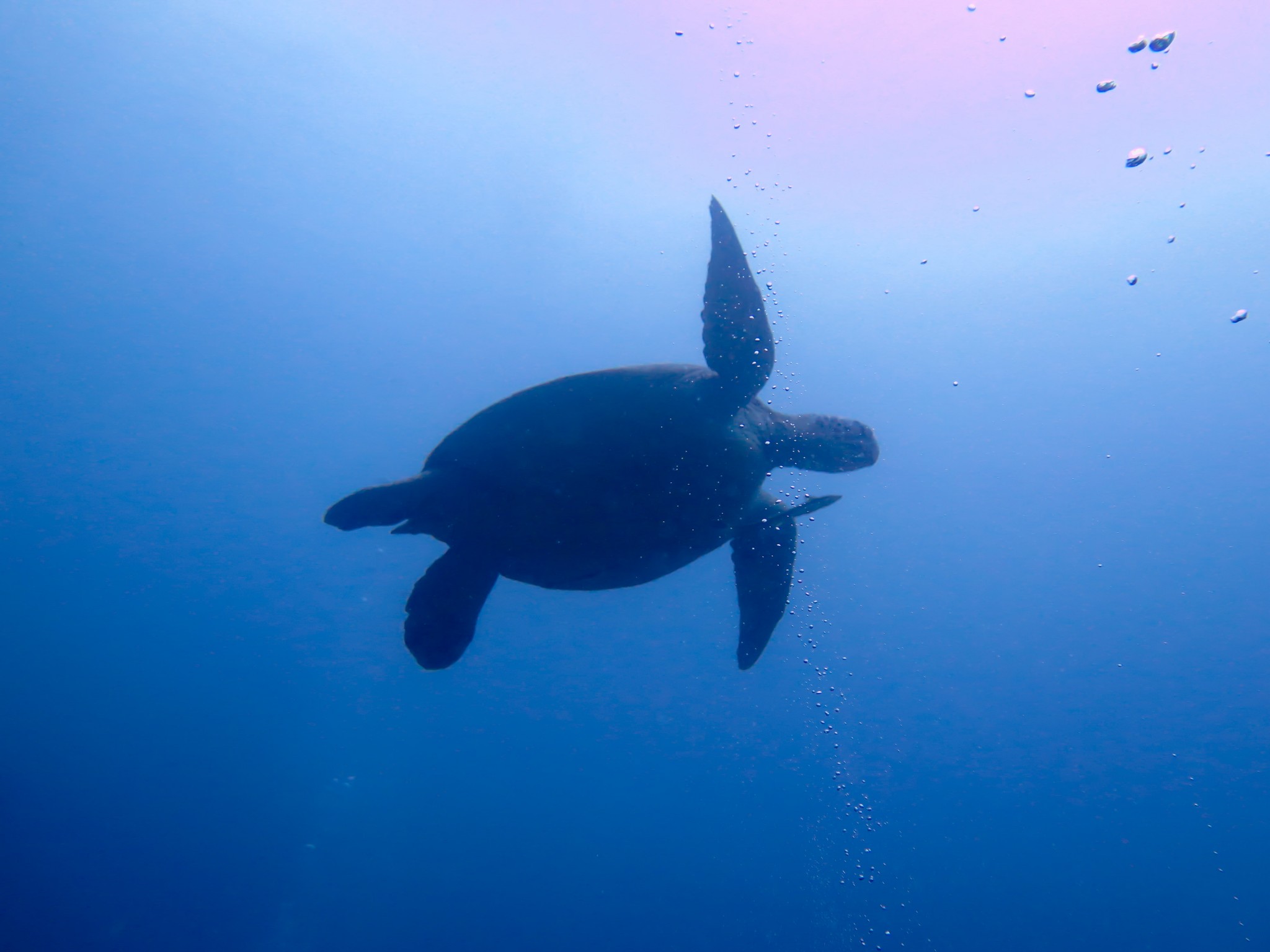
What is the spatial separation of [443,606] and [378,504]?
890 mm

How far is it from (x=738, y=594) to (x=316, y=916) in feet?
98.2

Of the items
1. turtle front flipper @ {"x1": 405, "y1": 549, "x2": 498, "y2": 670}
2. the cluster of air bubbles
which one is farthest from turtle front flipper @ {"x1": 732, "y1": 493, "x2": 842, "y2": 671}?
the cluster of air bubbles

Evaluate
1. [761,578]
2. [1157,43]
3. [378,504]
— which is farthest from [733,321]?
[1157,43]

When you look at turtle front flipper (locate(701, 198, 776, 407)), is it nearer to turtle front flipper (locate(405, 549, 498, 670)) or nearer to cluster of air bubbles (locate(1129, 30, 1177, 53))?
turtle front flipper (locate(405, 549, 498, 670))

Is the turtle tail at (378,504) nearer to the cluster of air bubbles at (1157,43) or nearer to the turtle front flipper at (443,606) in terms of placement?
the turtle front flipper at (443,606)

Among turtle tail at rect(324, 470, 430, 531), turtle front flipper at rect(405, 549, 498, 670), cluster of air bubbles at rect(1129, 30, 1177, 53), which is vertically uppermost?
cluster of air bubbles at rect(1129, 30, 1177, 53)

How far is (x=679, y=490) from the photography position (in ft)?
11.7

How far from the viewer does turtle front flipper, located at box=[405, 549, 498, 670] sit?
392cm

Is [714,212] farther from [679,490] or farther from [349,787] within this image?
[349,787]

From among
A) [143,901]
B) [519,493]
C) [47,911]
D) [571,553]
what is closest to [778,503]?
[571,553]

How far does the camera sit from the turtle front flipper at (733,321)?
374cm

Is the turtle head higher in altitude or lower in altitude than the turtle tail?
lower

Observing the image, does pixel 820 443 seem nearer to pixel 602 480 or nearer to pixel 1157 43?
pixel 602 480

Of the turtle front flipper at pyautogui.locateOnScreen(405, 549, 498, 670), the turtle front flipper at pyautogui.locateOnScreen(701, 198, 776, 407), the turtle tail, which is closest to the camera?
the turtle tail
